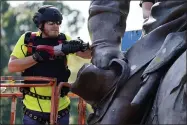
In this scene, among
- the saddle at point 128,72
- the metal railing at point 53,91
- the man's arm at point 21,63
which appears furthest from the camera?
the man's arm at point 21,63

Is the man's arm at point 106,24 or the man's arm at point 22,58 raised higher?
the man's arm at point 106,24

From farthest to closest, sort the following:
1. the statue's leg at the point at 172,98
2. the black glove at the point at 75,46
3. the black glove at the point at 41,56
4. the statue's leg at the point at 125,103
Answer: the black glove at the point at 41,56
the black glove at the point at 75,46
the statue's leg at the point at 125,103
the statue's leg at the point at 172,98

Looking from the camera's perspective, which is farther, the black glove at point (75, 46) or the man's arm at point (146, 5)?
the black glove at point (75, 46)

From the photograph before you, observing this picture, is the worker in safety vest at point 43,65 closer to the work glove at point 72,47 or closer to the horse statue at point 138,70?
the work glove at point 72,47

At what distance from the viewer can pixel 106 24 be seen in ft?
13.4

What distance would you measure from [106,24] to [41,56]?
238cm

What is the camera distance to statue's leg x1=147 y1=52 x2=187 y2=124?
3229 millimetres

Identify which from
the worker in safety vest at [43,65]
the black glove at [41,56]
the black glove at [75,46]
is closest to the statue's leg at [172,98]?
the black glove at [75,46]

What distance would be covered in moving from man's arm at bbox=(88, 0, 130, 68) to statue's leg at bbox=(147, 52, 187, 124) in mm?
552

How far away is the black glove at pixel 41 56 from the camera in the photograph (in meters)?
6.39

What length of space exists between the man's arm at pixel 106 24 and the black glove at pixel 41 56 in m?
2.25

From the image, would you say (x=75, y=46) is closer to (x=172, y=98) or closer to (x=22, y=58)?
(x=22, y=58)

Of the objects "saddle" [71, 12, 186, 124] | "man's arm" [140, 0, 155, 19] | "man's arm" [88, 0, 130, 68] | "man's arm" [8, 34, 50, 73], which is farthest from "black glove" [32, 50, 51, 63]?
"saddle" [71, 12, 186, 124]

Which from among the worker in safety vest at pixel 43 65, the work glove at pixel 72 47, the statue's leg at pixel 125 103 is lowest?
the worker in safety vest at pixel 43 65
